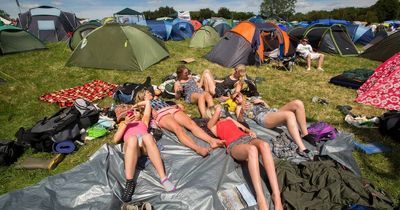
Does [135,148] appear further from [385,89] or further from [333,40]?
[333,40]

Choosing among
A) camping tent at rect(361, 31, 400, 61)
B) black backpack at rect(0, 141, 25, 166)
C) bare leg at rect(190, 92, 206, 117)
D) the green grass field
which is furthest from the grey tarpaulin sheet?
camping tent at rect(361, 31, 400, 61)

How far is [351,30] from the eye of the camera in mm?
17281

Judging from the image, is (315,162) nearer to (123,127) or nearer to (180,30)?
(123,127)

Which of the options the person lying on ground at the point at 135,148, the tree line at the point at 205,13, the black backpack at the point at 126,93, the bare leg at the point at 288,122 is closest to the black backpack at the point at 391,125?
the bare leg at the point at 288,122

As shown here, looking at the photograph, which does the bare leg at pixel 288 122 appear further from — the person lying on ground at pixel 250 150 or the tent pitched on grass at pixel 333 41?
the tent pitched on grass at pixel 333 41

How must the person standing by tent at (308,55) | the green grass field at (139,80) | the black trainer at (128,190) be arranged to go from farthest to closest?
the person standing by tent at (308,55) → the green grass field at (139,80) → the black trainer at (128,190)

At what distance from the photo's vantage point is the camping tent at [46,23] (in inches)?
640

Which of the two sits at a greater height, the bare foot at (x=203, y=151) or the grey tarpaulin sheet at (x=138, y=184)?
the bare foot at (x=203, y=151)

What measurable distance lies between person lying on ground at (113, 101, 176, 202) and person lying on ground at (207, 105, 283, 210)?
3.47 feet

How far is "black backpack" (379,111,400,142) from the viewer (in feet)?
15.9

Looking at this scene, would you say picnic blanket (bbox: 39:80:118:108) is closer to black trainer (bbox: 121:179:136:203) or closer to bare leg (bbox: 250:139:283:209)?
black trainer (bbox: 121:179:136:203)

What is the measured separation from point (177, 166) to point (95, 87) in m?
5.00

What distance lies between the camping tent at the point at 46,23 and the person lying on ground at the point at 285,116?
15.3 meters

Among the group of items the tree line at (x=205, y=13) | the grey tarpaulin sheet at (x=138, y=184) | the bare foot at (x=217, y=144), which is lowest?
the tree line at (x=205, y=13)
